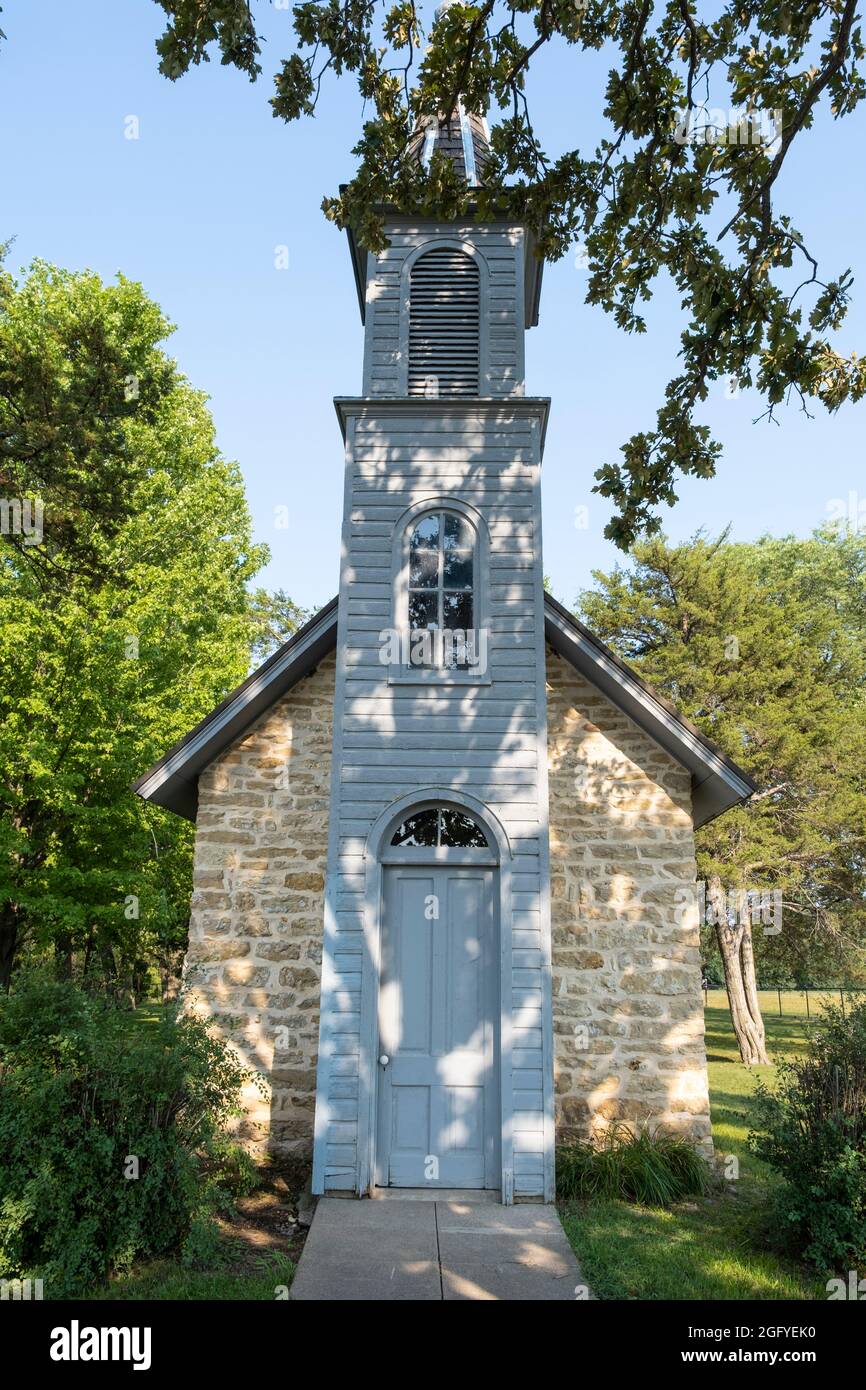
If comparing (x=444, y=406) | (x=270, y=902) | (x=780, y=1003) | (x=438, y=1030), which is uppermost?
(x=444, y=406)

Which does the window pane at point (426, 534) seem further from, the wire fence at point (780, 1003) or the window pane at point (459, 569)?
the wire fence at point (780, 1003)

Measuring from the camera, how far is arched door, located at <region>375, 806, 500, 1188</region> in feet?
26.1

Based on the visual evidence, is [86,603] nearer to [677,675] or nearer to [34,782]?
[34,782]

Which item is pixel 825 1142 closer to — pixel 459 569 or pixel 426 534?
pixel 459 569

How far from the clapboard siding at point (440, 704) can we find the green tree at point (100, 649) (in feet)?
20.1

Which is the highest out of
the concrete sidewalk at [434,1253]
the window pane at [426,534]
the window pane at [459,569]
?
the window pane at [426,534]

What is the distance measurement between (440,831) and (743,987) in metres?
15.3

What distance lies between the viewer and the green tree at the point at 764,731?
1961cm

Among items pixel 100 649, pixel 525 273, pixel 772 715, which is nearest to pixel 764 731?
pixel 772 715

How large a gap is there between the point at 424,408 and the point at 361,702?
10.6 ft

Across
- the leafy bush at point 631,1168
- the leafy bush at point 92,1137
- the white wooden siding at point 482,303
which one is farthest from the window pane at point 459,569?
the leafy bush at point 631,1168

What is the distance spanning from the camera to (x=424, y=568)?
927 centimetres

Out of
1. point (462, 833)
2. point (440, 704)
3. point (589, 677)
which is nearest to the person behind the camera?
point (462, 833)
